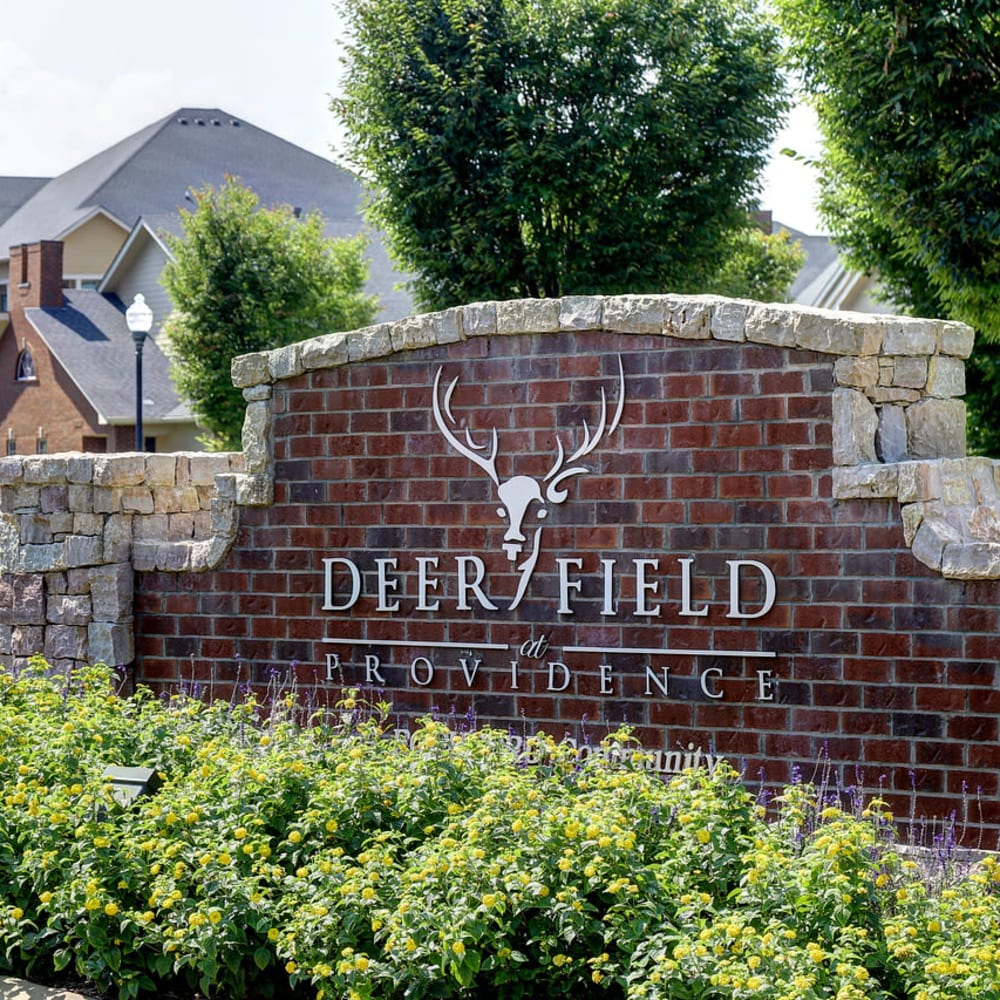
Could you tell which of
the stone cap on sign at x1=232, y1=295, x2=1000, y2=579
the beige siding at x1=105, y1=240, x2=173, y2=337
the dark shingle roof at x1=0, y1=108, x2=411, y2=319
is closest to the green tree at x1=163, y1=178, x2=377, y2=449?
the beige siding at x1=105, y1=240, x2=173, y2=337

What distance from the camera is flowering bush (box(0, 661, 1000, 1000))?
402cm

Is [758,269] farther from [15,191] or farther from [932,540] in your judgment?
[15,191]

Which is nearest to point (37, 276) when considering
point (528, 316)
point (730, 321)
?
point (528, 316)

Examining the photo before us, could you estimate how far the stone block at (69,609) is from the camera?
27.7 feet

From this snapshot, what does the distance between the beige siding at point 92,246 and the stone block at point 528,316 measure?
103 ft

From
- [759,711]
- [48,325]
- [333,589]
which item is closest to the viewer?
[759,711]

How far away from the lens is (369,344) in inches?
312

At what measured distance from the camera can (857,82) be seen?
41.5 feet

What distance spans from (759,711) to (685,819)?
2.47 meters

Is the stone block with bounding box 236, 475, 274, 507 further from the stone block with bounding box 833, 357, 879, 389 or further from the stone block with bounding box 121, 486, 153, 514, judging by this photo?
the stone block with bounding box 833, 357, 879, 389

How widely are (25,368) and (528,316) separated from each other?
28.9 metres

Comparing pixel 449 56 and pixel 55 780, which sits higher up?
pixel 449 56

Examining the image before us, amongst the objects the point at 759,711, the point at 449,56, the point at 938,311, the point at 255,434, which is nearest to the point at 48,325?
the point at 449,56

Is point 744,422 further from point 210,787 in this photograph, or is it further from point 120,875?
point 120,875
